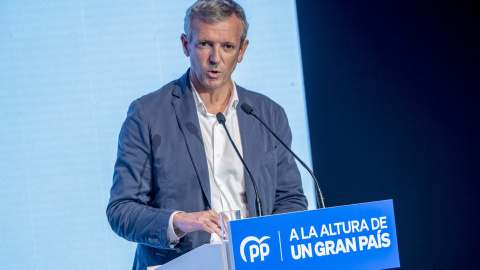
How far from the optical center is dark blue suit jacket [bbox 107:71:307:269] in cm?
200

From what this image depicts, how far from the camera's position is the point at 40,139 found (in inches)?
108

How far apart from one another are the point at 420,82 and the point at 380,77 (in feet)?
0.88

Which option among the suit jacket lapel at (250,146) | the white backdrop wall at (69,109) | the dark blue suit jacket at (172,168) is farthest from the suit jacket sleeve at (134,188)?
the white backdrop wall at (69,109)

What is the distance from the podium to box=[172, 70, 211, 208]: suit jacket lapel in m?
0.62

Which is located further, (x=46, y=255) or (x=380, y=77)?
(x=380, y=77)

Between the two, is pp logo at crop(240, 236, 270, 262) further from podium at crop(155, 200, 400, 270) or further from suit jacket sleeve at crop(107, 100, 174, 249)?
suit jacket sleeve at crop(107, 100, 174, 249)

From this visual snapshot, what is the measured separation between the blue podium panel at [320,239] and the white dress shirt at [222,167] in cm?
77

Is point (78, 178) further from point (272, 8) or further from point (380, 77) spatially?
point (380, 77)

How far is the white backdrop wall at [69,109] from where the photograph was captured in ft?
8.91

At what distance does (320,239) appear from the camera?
139 cm

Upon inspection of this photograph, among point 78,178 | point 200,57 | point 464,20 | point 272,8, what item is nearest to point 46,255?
point 78,178

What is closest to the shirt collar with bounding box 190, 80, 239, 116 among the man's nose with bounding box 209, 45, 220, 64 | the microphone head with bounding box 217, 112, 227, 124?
the man's nose with bounding box 209, 45, 220, 64

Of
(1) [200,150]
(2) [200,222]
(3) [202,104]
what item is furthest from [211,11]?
(2) [200,222]

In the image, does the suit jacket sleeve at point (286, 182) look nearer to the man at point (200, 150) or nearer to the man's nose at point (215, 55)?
the man at point (200, 150)
